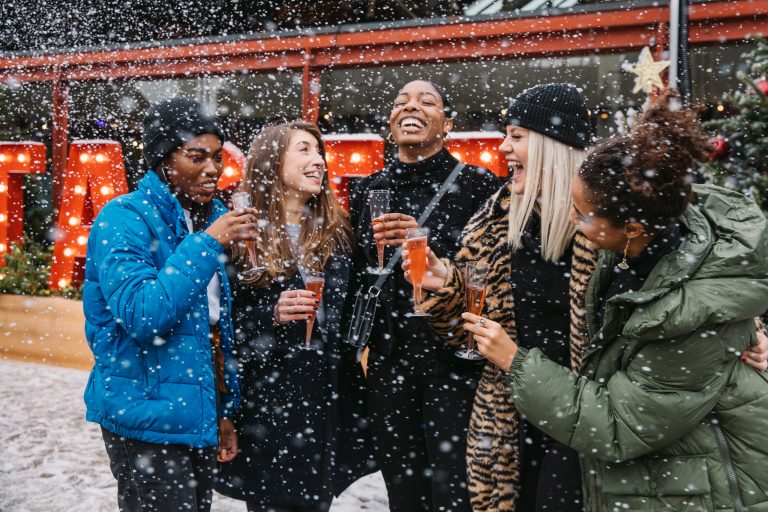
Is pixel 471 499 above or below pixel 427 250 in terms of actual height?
below

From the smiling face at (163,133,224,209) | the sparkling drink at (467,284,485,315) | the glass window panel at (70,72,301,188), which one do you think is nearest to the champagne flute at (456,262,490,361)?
the sparkling drink at (467,284,485,315)

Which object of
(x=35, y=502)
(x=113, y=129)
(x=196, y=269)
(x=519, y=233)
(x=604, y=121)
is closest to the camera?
(x=196, y=269)

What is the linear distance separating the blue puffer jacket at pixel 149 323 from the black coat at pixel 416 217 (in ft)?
2.63

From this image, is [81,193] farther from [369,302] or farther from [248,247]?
[369,302]

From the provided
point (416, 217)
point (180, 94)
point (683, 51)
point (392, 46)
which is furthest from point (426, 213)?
point (180, 94)

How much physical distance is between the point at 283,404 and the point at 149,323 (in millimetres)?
834

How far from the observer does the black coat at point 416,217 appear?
268 cm

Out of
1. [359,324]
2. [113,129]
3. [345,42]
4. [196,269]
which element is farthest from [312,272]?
[113,129]

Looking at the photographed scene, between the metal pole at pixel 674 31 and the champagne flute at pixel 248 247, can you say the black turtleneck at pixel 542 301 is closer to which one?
the champagne flute at pixel 248 247

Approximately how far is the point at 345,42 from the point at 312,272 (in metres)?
5.89

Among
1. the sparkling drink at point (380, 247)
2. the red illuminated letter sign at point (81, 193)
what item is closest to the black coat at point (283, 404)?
the sparkling drink at point (380, 247)

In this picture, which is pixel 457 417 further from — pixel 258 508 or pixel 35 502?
pixel 35 502

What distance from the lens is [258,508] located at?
2650 millimetres

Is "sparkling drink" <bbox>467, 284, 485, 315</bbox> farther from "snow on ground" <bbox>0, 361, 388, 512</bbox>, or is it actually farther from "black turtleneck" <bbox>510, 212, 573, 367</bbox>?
"snow on ground" <bbox>0, 361, 388, 512</bbox>
